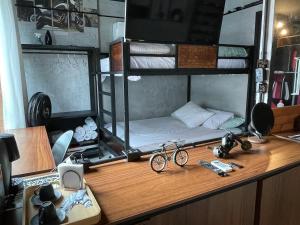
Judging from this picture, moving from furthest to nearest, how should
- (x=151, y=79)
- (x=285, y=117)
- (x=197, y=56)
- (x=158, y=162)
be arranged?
(x=151, y=79) → (x=197, y=56) → (x=285, y=117) → (x=158, y=162)

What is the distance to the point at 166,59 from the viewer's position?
2.36m

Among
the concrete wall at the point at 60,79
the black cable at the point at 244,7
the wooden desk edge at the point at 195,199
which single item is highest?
the black cable at the point at 244,7

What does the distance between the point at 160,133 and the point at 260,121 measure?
4.96 ft

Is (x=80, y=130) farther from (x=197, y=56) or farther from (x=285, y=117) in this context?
(x=285, y=117)

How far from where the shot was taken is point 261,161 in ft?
3.77

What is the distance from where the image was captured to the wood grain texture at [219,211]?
31.9 inches

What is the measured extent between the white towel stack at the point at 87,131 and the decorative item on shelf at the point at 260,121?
229 cm

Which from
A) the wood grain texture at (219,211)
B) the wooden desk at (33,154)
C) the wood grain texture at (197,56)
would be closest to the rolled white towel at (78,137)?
the wooden desk at (33,154)

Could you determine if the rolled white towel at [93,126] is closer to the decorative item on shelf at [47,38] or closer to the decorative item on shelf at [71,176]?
the decorative item on shelf at [47,38]

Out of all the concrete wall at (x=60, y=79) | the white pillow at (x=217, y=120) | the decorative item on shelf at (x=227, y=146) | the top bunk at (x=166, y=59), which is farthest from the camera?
the white pillow at (x=217, y=120)

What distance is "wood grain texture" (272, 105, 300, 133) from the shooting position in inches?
67.6

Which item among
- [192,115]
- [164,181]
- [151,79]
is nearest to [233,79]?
[192,115]

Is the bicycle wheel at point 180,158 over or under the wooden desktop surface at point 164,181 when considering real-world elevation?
over

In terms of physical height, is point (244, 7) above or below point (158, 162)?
above
